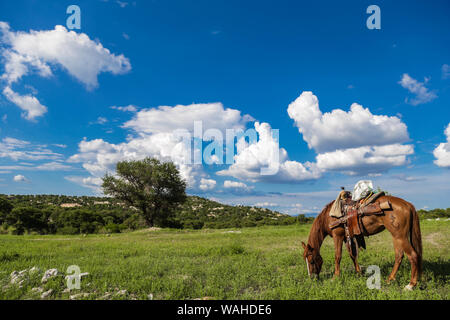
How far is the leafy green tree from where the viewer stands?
3544 cm

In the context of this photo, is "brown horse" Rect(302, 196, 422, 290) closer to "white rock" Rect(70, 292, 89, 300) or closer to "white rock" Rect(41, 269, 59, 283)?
"white rock" Rect(70, 292, 89, 300)

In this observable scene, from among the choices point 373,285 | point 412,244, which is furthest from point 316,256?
point 412,244

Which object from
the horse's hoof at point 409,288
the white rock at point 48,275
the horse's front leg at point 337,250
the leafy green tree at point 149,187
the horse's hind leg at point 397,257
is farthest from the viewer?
the leafy green tree at point 149,187

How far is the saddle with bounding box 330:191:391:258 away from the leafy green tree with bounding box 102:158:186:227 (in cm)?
3207

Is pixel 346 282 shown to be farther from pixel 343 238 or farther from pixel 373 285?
pixel 343 238

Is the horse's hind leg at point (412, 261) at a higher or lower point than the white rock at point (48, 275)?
higher

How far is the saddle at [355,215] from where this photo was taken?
6652 millimetres

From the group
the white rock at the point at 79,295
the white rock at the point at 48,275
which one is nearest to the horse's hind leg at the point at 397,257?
the white rock at the point at 79,295

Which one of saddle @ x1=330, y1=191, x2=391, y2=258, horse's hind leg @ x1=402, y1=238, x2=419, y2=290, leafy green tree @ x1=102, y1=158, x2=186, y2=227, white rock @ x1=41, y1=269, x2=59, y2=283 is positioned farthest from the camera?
leafy green tree @ x1=102, y1=158, x2=186, y2=227

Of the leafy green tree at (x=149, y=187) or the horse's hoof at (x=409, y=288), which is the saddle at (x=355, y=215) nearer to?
the horse's hoof at (x=409, y=288)

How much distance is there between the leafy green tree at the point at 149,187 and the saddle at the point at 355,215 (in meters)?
32.1

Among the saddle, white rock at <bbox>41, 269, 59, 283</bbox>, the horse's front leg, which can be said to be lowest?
white rock at <bbox>41, 269, 59, 283</bbox>

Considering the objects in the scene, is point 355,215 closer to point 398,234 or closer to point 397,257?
point 398,234

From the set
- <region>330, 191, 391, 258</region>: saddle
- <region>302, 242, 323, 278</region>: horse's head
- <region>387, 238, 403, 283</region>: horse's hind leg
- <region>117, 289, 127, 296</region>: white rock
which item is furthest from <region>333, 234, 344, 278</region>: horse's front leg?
<region>117, 289, 127, 296</region>: white rock
